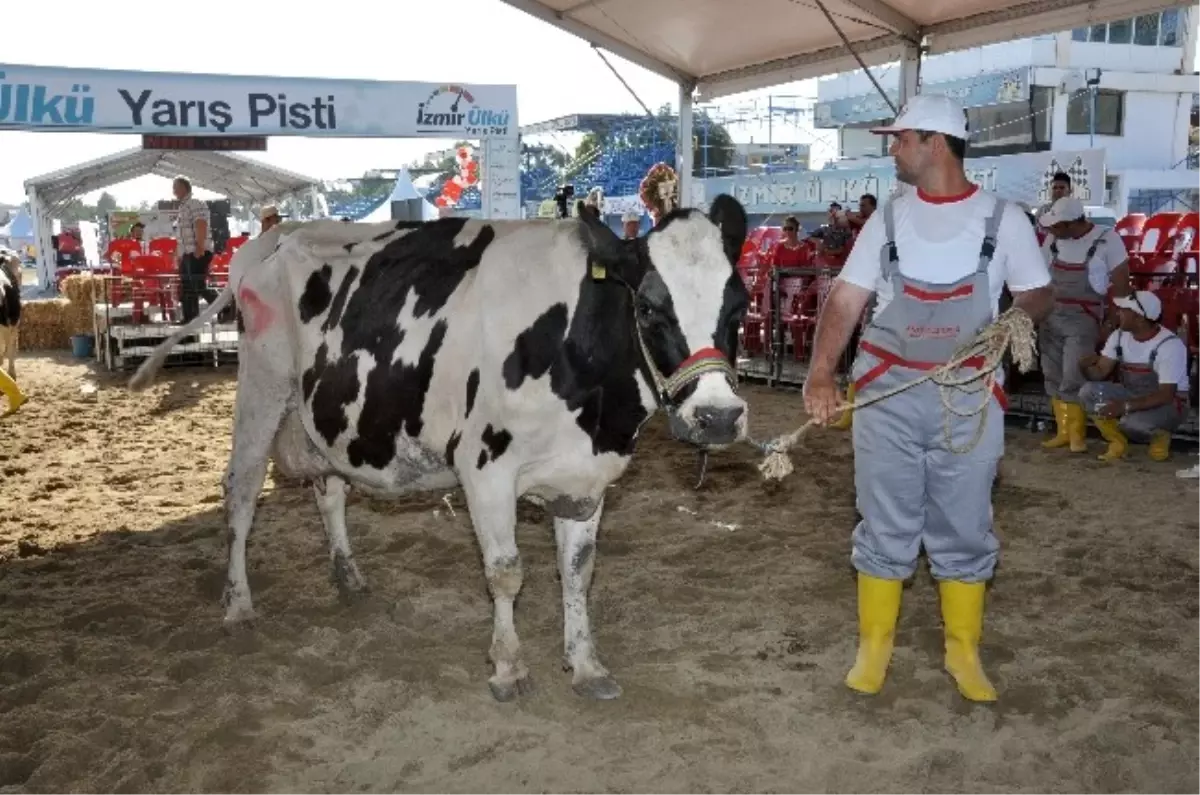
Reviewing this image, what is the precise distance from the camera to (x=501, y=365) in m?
3.30

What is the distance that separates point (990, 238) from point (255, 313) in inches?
115

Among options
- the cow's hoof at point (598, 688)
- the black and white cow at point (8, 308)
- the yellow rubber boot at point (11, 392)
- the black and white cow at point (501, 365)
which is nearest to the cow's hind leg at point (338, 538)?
the black and white cow at point (501, 365)

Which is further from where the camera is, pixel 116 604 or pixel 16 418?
pixel 16 418

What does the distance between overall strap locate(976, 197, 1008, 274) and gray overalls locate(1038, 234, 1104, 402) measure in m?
4.54

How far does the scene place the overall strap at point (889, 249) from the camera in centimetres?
311

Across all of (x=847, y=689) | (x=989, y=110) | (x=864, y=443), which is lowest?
(x=847, y=689)

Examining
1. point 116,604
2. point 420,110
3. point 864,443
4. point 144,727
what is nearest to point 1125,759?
point 864,443

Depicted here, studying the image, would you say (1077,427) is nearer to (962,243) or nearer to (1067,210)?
(1067,210)

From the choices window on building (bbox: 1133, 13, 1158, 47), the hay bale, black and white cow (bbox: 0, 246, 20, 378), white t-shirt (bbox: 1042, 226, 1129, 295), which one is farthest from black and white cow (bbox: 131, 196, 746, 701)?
window on building (bbox: 1133, 13, 1158, 47)

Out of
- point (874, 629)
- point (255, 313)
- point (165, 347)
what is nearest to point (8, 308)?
point (165, 347)

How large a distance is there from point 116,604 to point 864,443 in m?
3.22

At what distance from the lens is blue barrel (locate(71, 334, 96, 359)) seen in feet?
45.6

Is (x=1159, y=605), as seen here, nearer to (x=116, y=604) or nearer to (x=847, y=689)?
(x=847, y=689)

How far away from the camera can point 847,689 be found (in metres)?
3.48
